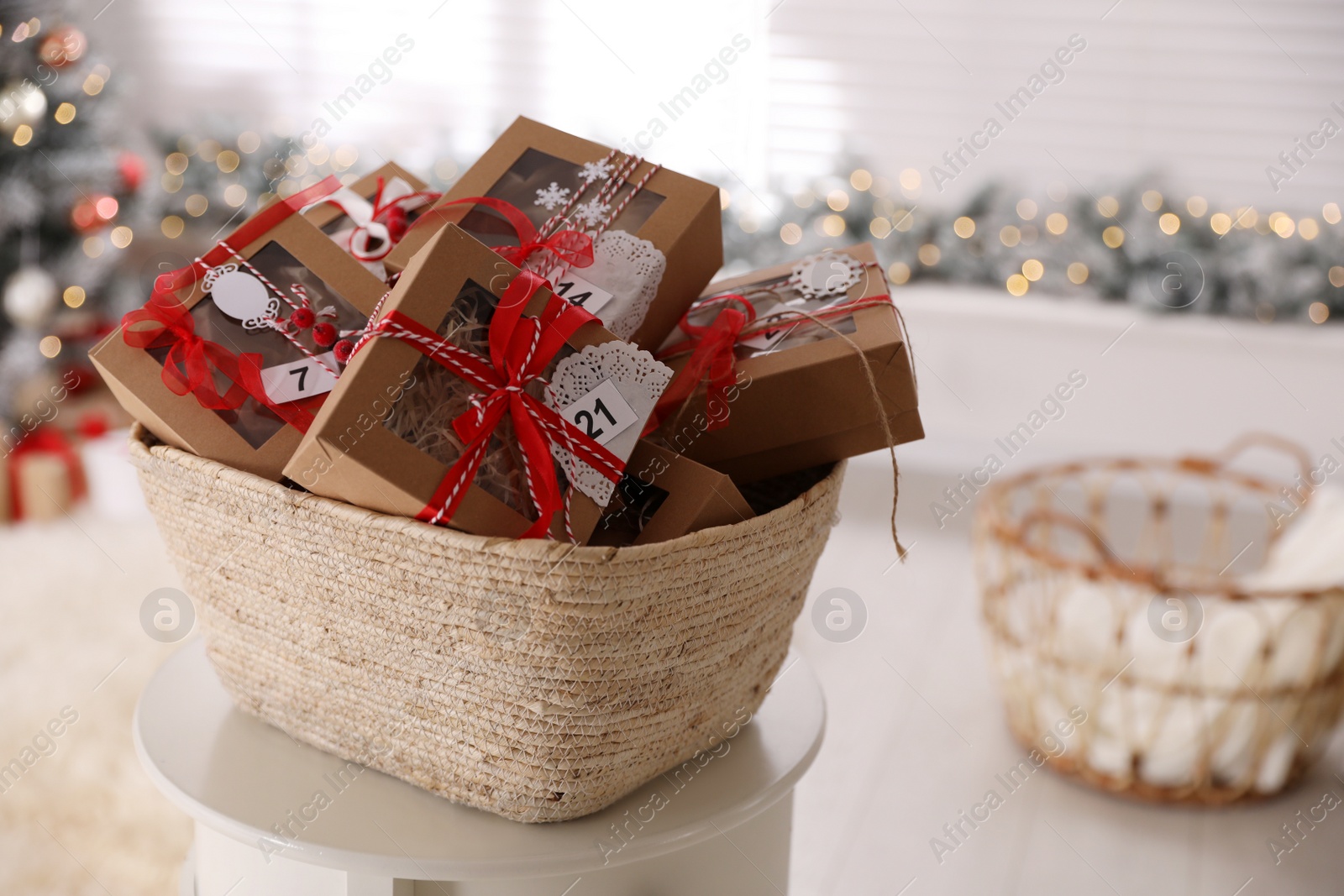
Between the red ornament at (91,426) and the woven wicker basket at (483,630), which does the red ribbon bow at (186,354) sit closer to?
the woven wicker basket at (483,630)

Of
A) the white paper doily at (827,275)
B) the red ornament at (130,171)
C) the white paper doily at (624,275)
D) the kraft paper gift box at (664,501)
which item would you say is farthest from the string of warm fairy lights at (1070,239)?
the kraft paper gift box at (664,501)

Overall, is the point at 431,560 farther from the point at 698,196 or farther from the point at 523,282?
the point at 698,196

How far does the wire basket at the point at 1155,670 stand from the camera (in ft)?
5.20

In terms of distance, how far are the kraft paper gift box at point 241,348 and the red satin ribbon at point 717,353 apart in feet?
0.76

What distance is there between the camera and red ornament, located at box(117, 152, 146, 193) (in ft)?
8.43

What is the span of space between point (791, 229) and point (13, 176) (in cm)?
184

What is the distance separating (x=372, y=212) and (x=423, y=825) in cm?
51

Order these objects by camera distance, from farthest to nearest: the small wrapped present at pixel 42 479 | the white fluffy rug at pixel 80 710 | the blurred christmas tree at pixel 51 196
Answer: the small wrapped present at pixel 42 479, the blurred christmas tree at pixel 51 196, the white fluffy rug at pixel 80 710

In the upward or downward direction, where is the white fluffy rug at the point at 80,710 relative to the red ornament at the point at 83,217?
downward

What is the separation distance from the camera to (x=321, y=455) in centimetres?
64

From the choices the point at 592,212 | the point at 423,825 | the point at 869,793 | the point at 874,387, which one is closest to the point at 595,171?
the point at 592,212

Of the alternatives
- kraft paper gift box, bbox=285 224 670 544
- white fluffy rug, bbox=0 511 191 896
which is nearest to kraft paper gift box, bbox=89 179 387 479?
kraft paper gift box, bbox=285 224 670 544

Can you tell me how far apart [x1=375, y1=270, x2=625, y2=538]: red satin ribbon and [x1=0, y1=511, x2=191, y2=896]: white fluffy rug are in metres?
1.14

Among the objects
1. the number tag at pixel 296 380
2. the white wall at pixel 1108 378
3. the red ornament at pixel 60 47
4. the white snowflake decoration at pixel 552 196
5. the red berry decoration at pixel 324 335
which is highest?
the white snowflake decoration at pixel 552 196
